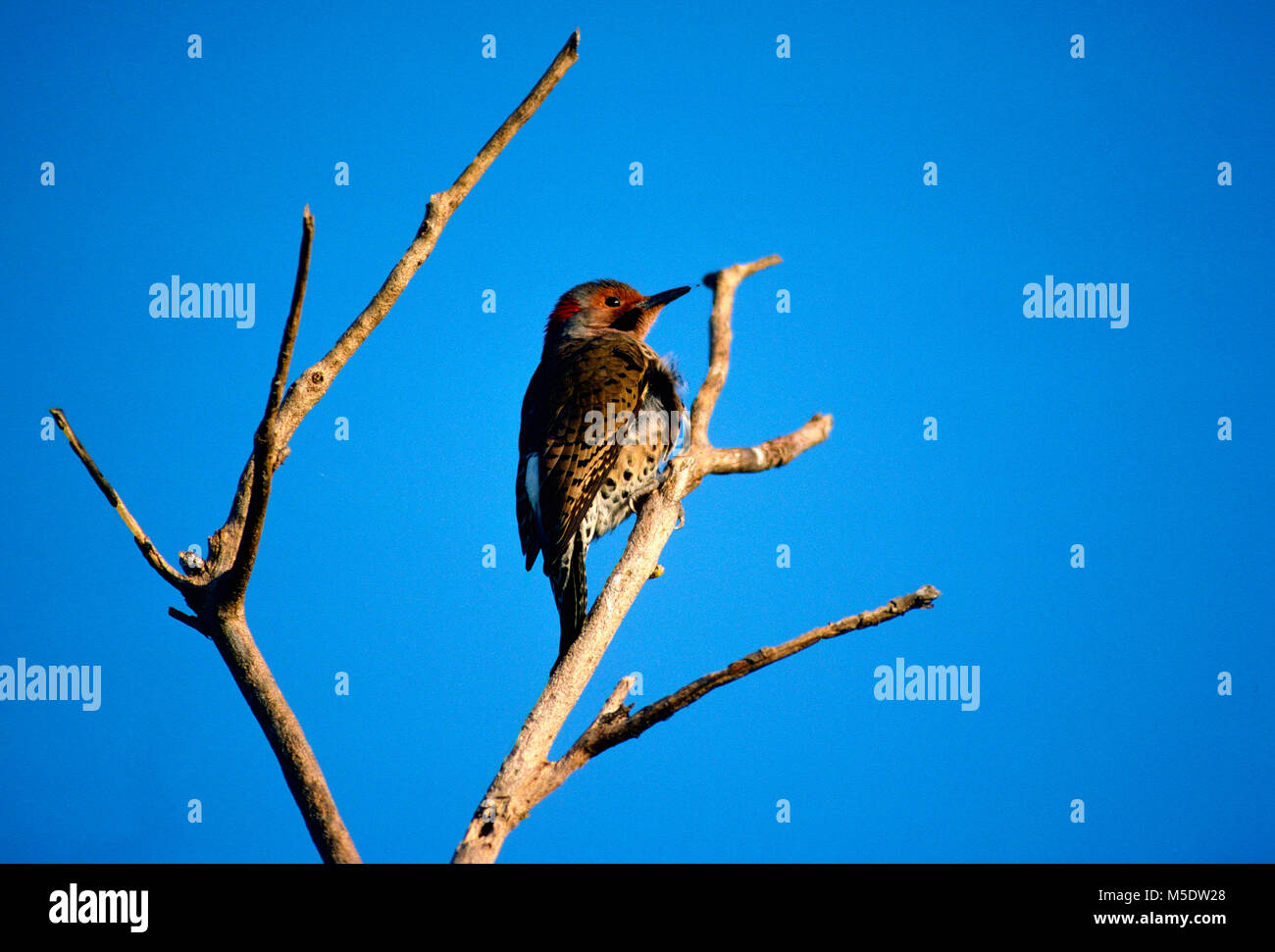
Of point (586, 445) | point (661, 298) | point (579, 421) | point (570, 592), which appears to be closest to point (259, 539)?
point (570, 592)

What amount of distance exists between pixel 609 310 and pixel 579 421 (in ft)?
5.15

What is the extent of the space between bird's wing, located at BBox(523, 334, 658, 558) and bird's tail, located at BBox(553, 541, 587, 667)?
9 cm

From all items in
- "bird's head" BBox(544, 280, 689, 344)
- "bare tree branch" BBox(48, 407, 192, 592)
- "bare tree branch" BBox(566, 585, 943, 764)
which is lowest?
"bare tree branch" BBox(566, 585, 943, 764)

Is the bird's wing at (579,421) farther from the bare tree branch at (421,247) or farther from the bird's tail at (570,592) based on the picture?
the bare tree branch at (421,247)

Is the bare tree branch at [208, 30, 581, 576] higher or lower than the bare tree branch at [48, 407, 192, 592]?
higher

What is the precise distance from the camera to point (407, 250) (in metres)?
3.39

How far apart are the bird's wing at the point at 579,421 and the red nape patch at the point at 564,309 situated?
2.75ft

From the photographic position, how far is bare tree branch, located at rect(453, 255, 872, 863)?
2906mm

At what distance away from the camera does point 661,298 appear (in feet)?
22.3

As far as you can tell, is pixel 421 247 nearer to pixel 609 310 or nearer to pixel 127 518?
pixel 127 518

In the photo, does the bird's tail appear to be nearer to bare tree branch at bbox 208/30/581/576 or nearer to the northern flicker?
the northern flicker

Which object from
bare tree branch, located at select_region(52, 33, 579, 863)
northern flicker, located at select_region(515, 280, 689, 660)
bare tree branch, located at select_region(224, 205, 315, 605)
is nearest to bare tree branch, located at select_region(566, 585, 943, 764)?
bare tree branch, located at select_region(52, 33, 579, 863)

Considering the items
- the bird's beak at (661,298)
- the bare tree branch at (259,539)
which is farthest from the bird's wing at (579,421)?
the bare tree branch at (259,539)

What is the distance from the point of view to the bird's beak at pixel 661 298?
6629 mm
